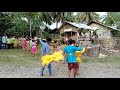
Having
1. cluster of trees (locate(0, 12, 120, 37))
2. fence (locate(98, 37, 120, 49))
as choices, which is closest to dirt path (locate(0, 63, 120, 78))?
fence (locate(98, 37, 120, 49))

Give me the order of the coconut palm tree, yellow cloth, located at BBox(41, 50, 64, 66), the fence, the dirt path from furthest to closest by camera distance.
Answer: the coconut palm tree, the fence, the dirt path, yellow cloth, located at BBox(41, 50, 64, 66)

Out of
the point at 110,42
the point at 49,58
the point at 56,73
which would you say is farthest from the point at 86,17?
the point at 49,58

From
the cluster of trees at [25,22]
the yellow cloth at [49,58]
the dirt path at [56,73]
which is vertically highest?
the cluster of trees at [25,22]

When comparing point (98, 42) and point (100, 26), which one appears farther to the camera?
point (100, 26)

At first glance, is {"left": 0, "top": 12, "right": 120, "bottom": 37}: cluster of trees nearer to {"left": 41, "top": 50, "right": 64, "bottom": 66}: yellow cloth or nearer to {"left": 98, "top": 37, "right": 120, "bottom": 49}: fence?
{"left": 98, "top": 37, "right": 120, "bottom": 49}: fence

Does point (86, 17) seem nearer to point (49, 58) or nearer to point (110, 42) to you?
point (110, 42)

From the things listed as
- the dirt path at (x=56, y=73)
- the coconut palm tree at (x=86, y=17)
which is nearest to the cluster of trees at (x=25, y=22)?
the coconut palm tree at (x=86, y=17)

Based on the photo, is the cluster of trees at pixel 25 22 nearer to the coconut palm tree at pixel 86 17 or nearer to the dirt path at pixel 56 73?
the coconut palm tree at pixel 86 17
